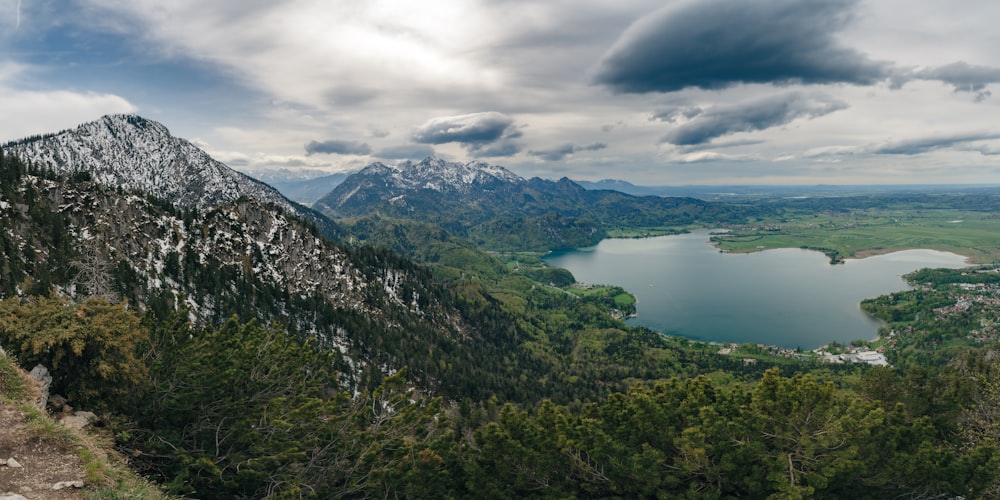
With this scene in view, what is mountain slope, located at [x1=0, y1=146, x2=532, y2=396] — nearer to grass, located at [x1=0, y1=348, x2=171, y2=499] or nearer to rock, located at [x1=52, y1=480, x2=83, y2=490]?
grass, located at [x1=0, y1=348, x2=171, y2=499]

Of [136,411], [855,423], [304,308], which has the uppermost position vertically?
[136,411]

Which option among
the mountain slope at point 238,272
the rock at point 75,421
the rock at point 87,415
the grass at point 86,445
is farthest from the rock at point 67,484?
the mountain slope at point 238,272

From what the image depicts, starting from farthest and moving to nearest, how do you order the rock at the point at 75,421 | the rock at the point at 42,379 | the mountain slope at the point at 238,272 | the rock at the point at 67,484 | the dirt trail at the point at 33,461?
the mountain slope at the point at 238,272 < the rock at the point at 42,379 < the rock at the point at 75,421 < the rock at the point at 67,484 < the dirt trail at the point at 33,461

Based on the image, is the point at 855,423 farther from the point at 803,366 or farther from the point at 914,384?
the point at 803,366

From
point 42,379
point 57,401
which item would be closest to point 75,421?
point 57,401

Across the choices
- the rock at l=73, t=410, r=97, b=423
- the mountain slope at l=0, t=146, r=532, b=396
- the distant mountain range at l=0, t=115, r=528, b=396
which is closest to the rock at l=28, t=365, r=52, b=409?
the rock at l=73, t=410, r=97, b=423

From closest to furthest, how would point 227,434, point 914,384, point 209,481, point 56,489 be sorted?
point 56,489 < point 209,481 < point 227,434 < point 914,384

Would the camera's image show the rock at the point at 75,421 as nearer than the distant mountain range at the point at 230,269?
Yes

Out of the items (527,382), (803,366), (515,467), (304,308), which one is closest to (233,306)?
(304,308)

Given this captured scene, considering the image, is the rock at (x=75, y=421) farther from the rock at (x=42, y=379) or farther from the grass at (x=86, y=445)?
the rock at (x=42, y=379)
